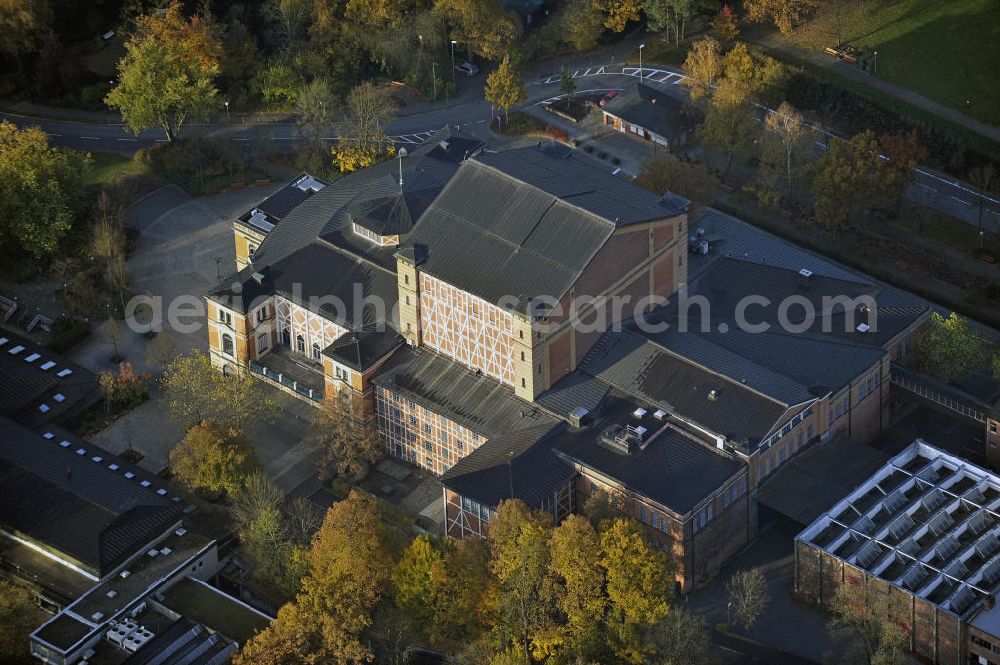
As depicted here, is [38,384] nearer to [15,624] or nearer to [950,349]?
[15,624]

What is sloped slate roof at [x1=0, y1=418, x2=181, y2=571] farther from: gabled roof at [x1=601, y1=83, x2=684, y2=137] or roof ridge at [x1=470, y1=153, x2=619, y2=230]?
gabled roof at [x1=601, y1=83, x2=684, y2=137]

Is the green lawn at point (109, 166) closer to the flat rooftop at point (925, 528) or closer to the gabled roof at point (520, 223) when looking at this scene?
the gabled roof at point (520, 223)

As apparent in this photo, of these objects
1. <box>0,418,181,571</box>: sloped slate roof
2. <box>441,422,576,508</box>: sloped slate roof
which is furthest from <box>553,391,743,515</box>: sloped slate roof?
<box>0,418,181,571</box>: sloped slate roof

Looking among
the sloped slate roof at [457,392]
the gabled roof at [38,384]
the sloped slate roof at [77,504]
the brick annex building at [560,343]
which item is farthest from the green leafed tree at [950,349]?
the gabled roof at [38,384]

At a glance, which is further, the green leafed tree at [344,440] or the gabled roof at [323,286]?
the gabled roof at [323,286]

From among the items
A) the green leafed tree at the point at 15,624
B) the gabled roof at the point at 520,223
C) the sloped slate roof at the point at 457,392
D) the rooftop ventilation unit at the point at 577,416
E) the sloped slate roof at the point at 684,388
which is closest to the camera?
the green leafed tree at the point at 15,624

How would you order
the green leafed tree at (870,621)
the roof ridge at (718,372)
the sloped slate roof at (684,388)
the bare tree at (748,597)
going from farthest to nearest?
1. the roof ridge at (718,372)
2. the sloped slate roof at (684,388)
3. the bare tree at (748,597)
4. the green leafed tree at (870,621)
